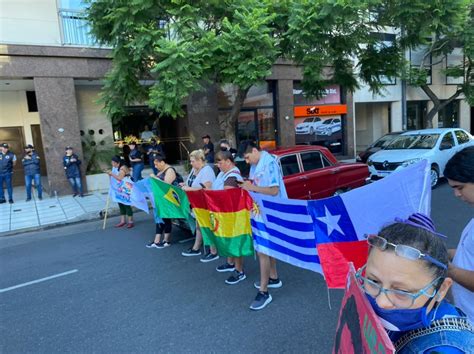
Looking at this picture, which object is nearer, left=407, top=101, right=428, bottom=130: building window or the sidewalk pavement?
the sidewalk pavement

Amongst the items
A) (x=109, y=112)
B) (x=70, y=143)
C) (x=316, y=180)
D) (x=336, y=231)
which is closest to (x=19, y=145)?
(x=70, y=143)

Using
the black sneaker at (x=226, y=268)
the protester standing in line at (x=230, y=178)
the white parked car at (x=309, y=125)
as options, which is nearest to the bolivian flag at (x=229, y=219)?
the protester standing in line at (x=230, y=178)

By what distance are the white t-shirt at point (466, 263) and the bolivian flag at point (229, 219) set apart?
261 centimetres

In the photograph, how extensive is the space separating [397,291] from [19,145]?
693 inches

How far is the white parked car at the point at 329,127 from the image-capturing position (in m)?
19.1

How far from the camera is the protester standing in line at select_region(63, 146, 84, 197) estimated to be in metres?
12.2

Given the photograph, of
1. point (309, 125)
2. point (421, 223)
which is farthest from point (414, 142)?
point (421, 223)

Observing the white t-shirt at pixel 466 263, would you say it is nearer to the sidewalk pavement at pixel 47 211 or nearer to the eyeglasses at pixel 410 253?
the eyeglasses at pixel 410 253

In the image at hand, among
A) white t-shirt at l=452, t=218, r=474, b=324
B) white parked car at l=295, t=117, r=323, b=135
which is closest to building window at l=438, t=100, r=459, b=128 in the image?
white parked car at l=295, t=117, r=323, b=135

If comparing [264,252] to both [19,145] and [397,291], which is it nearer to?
[397,291]

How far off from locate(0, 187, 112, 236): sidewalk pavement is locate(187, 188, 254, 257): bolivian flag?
597 centimetres

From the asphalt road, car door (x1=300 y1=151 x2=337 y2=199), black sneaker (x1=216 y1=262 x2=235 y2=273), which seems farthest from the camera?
car door (x1=300 y1=151 x2=337 y2=199)

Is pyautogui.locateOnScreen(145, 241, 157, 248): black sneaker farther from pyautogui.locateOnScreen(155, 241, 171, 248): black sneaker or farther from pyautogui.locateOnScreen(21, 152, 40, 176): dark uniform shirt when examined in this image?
pyautogui.locateOnScreen(21, 152, 40, 176): dark uniform shirt

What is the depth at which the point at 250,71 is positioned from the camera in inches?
324
